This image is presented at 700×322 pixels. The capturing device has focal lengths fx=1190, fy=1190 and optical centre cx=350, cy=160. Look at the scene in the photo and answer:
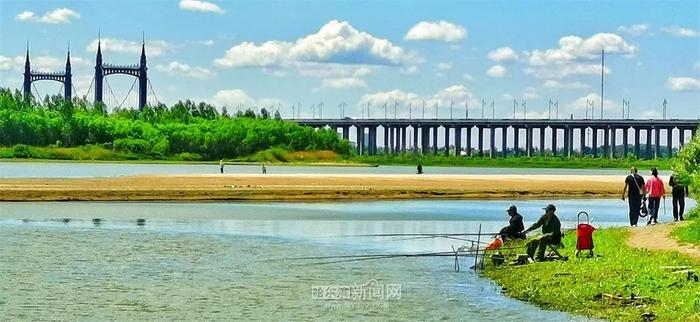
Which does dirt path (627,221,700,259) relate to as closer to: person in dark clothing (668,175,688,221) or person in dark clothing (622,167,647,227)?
person in dark clothing (622,167,647,227)

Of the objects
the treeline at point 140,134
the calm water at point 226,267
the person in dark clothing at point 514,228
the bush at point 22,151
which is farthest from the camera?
the treeline at point 140,134

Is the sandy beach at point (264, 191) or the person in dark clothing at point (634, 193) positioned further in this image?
the sandy beach at point (264, 191)

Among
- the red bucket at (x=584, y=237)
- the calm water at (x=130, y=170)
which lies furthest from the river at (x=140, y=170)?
the red bucket at (x=584, y=237)

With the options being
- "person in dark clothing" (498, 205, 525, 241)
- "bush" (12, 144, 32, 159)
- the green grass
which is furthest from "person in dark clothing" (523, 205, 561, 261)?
"bush" (12, 144, 32, 159)

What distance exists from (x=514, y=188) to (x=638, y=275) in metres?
53.4

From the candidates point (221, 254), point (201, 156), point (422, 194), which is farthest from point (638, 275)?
point (201, 156)

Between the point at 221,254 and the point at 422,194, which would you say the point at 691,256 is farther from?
the point at 422,194

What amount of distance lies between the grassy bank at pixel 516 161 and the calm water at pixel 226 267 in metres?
129

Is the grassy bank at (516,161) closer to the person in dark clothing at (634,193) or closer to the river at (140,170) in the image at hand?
the river at (140,170)

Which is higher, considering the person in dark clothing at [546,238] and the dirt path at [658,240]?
the person in dark clothing at [546,238]

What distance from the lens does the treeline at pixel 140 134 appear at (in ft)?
581

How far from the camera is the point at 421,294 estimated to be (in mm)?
24438

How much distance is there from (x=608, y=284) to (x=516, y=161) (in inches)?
6502

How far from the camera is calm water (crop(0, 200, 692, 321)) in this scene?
22438 millimetres
